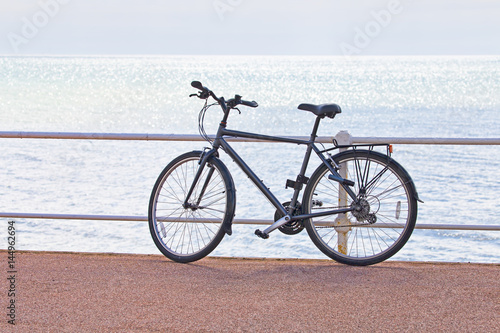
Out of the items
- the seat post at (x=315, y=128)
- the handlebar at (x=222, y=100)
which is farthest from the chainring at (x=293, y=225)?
the handlebar at (x=222, y=100)

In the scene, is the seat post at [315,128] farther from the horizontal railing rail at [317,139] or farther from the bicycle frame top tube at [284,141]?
the horizontal railing rail at [317,139]

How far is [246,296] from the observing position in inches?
149

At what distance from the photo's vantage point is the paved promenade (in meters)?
3.31

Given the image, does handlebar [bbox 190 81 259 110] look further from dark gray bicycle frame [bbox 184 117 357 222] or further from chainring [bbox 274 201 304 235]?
chainring [bbox 274 201 304 235]

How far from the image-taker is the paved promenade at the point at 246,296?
331 cm

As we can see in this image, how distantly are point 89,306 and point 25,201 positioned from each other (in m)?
22.0

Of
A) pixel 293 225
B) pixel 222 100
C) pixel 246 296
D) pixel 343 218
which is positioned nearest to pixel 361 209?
pixel 343 218

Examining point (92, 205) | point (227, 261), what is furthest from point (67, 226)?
point (227, 261)

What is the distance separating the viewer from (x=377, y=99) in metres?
86.7

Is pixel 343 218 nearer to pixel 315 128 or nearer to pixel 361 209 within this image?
pixel 361 209

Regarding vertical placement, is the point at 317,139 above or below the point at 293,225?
above

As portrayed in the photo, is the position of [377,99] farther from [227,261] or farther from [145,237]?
[227,261]

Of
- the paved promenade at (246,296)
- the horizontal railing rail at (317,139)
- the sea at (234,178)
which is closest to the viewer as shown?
the paved promenade at (246,296)

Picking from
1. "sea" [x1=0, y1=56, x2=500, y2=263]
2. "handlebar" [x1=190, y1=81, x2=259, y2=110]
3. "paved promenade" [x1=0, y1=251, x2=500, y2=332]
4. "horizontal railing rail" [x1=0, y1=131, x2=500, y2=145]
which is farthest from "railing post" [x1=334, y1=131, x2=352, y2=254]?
"sea" [x1=0, y1=56, x2=500, y2=263]
